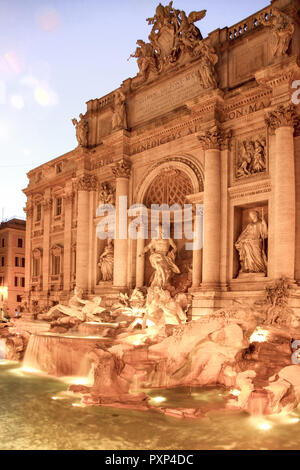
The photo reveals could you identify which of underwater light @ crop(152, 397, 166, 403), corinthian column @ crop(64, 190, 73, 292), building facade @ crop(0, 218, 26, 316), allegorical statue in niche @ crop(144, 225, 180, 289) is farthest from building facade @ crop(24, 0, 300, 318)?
building facade @ crop(0, 218, 26, 316)

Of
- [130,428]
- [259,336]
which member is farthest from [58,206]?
Answer: [130,428]

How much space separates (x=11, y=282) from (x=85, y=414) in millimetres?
36010

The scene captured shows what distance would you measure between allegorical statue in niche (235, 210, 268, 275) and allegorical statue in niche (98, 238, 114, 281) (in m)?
7.80

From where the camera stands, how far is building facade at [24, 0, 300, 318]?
14.4 m

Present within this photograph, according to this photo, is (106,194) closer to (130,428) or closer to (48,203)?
(48,203)

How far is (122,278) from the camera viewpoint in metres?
19.7

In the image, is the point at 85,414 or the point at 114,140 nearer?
the point at 85,414

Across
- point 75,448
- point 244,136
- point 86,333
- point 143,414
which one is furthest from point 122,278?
point 75,448

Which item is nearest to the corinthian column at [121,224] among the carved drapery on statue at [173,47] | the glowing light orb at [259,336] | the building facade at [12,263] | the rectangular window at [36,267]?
the carved drapery on statue at [173,47]

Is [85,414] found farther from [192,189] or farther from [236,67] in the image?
[236,67]

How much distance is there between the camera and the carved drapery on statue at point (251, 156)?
15.4 meters

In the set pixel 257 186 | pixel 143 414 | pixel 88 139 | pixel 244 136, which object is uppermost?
pixel 88 139

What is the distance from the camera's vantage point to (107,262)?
21484mm

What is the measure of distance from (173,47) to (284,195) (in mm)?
9320
